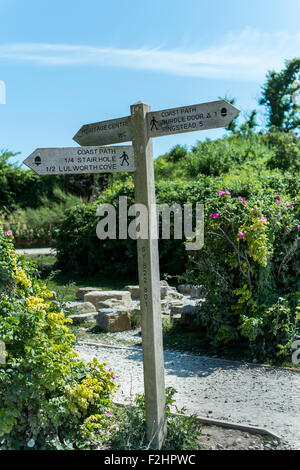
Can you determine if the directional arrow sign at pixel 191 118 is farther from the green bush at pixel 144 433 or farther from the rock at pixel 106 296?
the rock at pixel 106 296

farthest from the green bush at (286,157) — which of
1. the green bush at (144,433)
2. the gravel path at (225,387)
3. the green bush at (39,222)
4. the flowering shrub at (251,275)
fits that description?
the green bush at (144,433)

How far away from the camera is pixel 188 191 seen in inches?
429

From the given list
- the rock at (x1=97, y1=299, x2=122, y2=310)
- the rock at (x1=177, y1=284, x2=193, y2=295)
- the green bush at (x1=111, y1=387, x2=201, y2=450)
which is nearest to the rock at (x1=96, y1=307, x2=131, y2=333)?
the rock at (x1=97, y1=299, x2=122, y2=310)

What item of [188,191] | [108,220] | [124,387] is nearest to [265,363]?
[124,387]

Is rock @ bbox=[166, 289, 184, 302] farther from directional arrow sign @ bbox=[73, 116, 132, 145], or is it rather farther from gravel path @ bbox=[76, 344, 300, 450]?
directional arrow sign @ bbox=[73, 116, 132, 145]

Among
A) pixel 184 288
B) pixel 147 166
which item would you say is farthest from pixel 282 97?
pixel 147 166

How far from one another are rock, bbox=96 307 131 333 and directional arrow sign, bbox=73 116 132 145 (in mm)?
4057

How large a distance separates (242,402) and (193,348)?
1.87 metres

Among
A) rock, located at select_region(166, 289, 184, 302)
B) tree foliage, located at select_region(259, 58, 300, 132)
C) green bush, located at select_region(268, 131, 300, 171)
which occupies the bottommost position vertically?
rock, located at select_region(166, 289, 184, 302)

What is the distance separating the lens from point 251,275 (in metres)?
6.04

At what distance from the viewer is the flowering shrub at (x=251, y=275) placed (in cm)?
571

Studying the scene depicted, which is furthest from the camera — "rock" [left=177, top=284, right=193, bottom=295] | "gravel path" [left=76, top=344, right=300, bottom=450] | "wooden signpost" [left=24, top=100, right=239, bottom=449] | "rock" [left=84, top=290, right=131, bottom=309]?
"rock" [left=177, top=284, right=193, bottom=295]

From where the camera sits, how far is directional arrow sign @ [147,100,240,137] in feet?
10.7

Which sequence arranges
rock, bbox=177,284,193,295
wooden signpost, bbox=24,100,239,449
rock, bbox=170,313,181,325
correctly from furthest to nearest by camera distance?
rock, bbox=177,284,193,295 → rock, bbox=170,313,181,325 → wooden signpost, bbox=24,100,239,449
